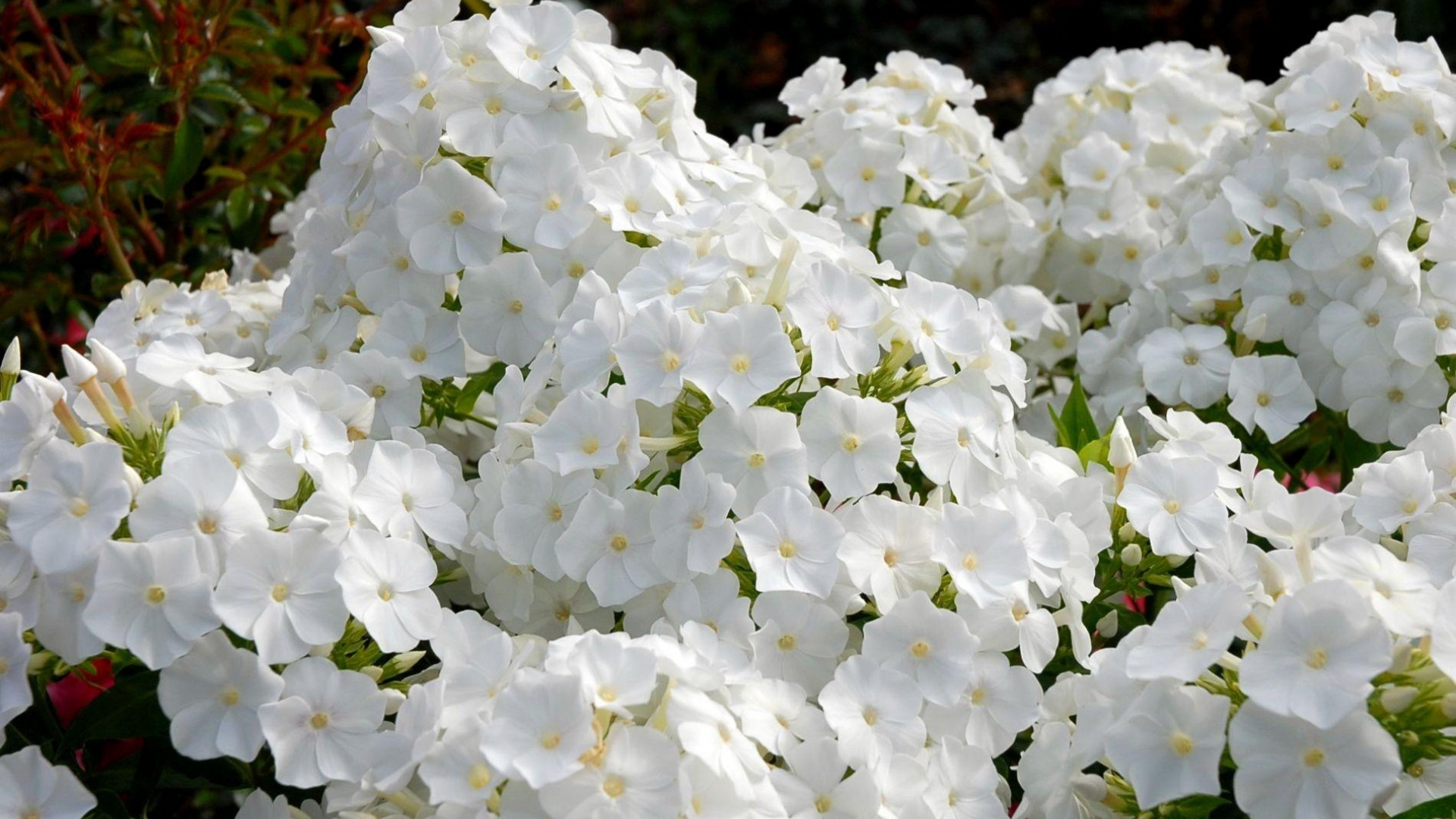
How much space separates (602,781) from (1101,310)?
36.4 inches

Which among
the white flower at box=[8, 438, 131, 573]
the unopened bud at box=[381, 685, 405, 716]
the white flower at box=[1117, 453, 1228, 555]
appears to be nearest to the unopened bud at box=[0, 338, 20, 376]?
the white flower at box=[8, 438, 131, 573]

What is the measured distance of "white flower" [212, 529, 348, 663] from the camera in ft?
2.55

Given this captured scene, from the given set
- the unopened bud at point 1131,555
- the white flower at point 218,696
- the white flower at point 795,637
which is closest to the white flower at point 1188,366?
the unopened bud at point 1131,555

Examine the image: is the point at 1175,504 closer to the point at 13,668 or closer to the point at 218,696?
the point at 218,696

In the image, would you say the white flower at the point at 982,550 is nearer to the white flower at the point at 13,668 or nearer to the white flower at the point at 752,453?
the white flower at the point at 752,453

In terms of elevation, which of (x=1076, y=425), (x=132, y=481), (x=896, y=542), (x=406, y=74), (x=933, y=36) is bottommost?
(x=933, y=36)

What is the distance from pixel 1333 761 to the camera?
0.71 m

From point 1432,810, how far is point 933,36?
8.74 ft

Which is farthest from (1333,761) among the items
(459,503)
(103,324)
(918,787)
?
(103,324)

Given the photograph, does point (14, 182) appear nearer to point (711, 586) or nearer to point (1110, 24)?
point (711, 586)

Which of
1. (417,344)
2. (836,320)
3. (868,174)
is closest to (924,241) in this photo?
(868,174)

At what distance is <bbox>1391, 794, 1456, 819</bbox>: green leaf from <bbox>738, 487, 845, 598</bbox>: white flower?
36cm

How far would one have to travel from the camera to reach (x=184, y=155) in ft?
4.54

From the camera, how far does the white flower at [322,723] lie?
78 cm
